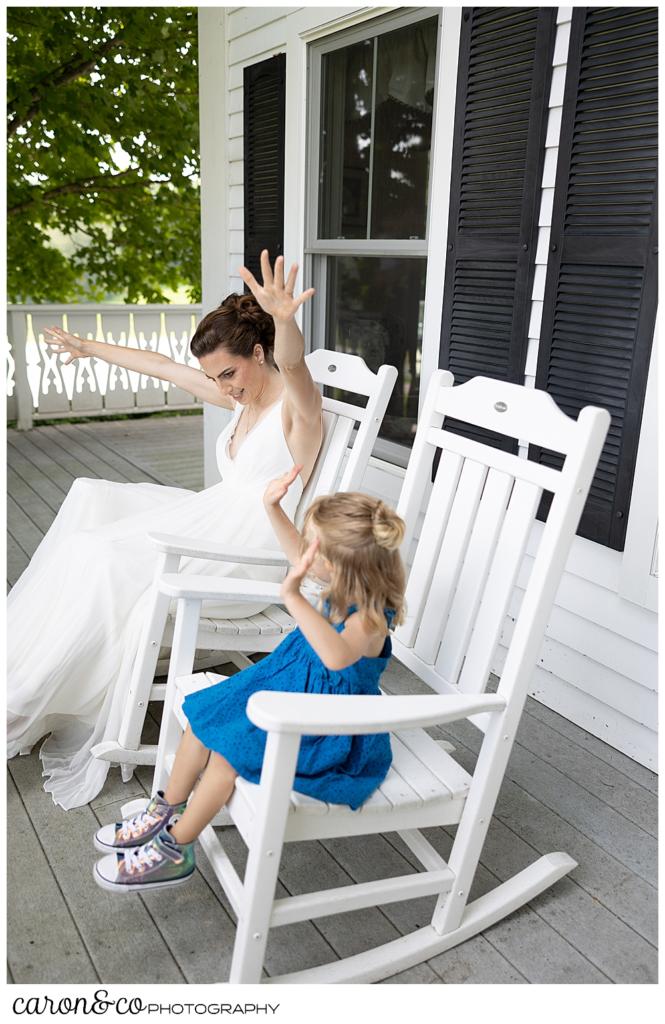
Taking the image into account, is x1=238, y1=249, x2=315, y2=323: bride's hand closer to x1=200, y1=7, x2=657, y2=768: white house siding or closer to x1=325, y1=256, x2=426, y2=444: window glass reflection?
x1=200, y1=7, x2=657, y2=768: white house siding

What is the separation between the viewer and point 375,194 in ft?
11.2

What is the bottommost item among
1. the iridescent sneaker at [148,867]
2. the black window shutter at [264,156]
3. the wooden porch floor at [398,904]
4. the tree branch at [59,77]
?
the wooden porch floor at [398,904]

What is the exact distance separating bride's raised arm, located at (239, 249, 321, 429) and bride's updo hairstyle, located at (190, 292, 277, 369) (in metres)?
0.25

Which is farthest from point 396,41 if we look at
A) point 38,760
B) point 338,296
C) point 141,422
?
point 141,422

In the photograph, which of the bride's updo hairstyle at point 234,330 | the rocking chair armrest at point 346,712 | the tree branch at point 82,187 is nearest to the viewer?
the rocking chair armrest at point 346,712

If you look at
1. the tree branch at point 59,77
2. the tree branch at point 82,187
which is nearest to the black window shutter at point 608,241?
the tree branch at point 59,77

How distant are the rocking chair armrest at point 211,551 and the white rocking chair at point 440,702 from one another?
16cm

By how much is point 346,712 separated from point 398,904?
2.51 ft

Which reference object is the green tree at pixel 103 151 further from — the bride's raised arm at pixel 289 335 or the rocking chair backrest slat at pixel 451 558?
the rocking chair backrest slat at pixel 451 558

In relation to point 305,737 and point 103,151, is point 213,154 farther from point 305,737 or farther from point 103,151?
point 305,737

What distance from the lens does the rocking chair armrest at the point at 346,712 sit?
132 centimetres

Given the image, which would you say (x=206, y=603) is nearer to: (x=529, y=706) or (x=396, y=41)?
(x=529, y=706)

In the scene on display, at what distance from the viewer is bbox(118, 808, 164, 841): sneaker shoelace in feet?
5.83

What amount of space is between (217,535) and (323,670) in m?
0.88
